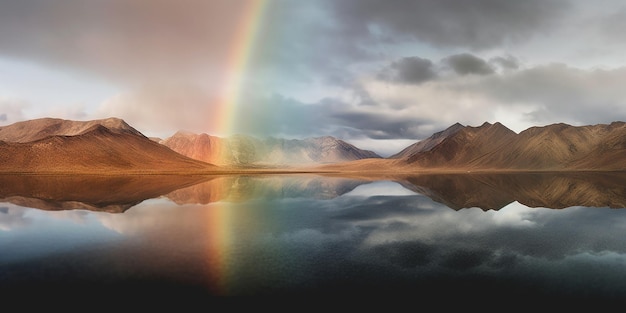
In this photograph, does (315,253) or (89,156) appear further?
(89,156)

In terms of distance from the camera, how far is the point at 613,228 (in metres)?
25.3

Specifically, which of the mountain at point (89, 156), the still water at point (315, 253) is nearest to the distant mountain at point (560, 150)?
the mountain at point (89, 156)

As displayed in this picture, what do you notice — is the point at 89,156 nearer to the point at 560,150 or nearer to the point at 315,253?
the point at 315,253

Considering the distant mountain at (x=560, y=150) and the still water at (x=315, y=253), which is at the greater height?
the distant mountain at (x=560, y=150)

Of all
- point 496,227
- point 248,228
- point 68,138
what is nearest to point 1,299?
point 248,228

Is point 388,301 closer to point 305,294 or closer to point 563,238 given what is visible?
point 305,294

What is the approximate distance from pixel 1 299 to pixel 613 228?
33.7 m

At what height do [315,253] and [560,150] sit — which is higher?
[560,150]

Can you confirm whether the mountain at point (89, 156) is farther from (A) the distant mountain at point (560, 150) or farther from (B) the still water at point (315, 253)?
(A) the distant mountain at point (560, 150)

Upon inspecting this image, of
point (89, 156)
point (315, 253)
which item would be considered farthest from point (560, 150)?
point (89, 156)

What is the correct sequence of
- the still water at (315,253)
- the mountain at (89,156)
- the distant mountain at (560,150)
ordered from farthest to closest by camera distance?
the distant mountain at (560,150), the mountain at (89,156), the still water at (315,253)

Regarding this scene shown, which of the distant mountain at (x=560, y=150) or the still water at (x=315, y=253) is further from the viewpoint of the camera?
the distant mountain at (x=560, y=150)

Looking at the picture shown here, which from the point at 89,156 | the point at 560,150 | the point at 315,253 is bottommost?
the point at 315,253

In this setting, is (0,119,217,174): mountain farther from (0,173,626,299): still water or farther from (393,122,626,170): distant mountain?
(393,122,626,170): distant mountain
